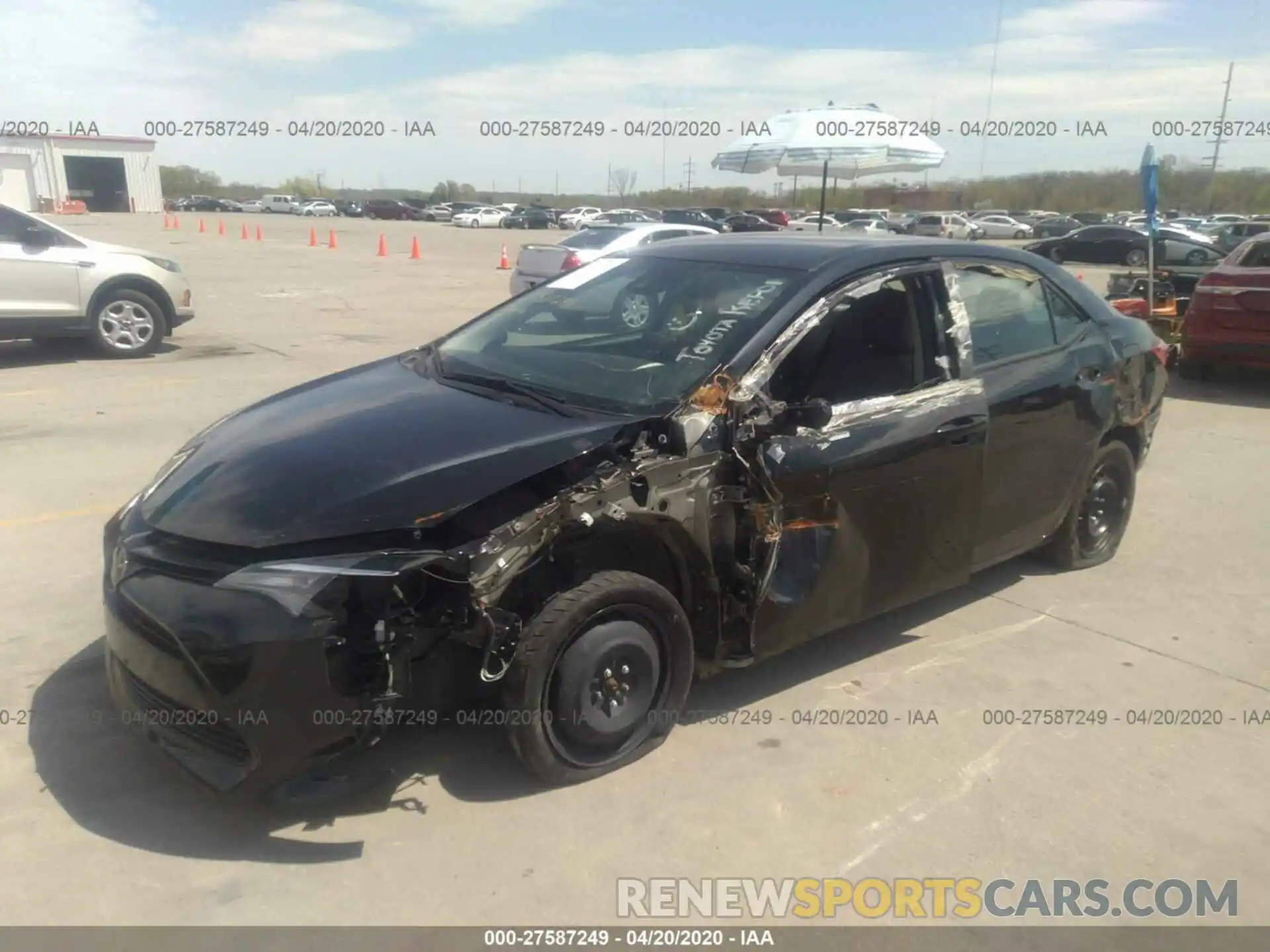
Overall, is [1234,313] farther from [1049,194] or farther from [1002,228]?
[1049,194]

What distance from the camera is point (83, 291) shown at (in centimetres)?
1016

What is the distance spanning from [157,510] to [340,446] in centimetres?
61

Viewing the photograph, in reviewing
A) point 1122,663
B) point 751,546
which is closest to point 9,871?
point 751,546

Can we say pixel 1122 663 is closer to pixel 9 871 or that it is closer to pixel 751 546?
pixel 751 546

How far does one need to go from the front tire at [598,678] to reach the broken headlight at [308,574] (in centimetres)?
46

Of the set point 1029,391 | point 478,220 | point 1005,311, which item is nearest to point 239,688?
point 1029,391

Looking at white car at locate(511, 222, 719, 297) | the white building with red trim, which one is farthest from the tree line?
white car at locate(511, 222, 719, 297)

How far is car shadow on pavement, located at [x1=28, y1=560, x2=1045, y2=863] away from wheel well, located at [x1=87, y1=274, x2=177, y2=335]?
24.4ft

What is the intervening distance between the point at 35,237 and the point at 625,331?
832cm

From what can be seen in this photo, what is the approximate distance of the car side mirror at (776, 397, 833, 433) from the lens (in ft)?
11.2

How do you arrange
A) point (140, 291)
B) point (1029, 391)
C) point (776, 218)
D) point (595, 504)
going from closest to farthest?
point (595, 504) < point (1029, 391) < point (140, 291) < point (776, 218)
